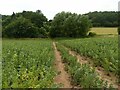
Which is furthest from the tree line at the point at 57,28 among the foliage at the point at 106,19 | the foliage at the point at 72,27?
the foliage at the point at 106,19

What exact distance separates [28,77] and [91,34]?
2018 inches

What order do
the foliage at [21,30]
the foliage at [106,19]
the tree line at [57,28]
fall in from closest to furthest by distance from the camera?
the tree line at [57,28]
the foliage at [21,30]
the foliage at [106,19]

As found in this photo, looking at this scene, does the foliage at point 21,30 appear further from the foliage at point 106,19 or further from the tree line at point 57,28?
the foliage at point 106,19

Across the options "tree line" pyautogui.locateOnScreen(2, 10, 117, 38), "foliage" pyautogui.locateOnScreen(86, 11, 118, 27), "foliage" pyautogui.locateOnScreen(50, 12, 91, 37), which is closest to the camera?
"foliage" pyautogui.locateOnScreen(50, 12, 91, 37)

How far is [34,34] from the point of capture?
58.8 meters

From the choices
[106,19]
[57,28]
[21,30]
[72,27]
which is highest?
[106,19]

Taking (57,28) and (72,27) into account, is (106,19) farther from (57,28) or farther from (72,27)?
(72,27)

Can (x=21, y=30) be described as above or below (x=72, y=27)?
below

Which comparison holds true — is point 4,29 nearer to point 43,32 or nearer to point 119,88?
point 43,32

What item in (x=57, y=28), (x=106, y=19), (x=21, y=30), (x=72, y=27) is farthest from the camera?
(x=106, y=19)

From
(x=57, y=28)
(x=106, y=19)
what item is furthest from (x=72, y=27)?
(x=106, y=19)

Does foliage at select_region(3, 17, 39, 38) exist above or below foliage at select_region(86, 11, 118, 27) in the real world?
below

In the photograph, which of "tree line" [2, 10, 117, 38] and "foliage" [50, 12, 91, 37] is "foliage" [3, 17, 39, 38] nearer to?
"tree line" [2, 10, 117, 38]

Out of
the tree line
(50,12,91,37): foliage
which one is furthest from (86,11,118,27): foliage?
(50,12,91,37): foliage
